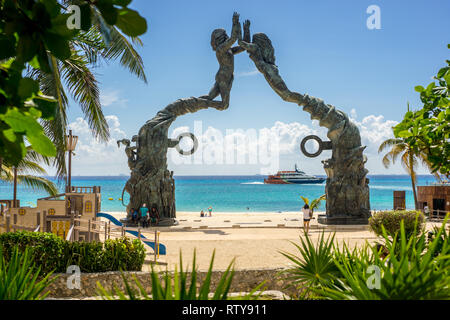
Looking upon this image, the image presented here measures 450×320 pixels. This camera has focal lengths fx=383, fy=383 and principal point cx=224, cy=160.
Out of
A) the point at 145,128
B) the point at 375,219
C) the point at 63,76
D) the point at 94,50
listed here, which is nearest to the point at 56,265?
the point at 63,76

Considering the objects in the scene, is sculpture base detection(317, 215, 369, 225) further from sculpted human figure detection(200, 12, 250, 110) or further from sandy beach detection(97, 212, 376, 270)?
sculpted human figure detection(200, 12, 250, 110)

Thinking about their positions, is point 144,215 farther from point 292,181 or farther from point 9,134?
point 292,181

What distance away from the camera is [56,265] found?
7898 millimetres

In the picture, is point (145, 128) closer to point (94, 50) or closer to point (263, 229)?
point (263, 229)

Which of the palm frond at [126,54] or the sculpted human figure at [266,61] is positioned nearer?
the palm frond at [126,54]

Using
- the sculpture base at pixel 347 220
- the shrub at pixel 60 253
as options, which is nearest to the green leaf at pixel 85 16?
the shrub at pixel 60 253

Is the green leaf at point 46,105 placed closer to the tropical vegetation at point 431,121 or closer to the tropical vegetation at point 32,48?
the tropical vegetation at point 32,48

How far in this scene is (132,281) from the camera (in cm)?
735

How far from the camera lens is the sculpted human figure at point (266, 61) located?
20.2 metres

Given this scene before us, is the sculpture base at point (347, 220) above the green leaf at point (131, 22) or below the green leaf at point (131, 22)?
below

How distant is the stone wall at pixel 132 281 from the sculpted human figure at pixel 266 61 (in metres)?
13.9

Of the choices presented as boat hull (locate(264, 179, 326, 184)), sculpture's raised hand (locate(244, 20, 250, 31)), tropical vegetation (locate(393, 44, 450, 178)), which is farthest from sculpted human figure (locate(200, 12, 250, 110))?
boat hull (locate(264, 179, 326, 184))
